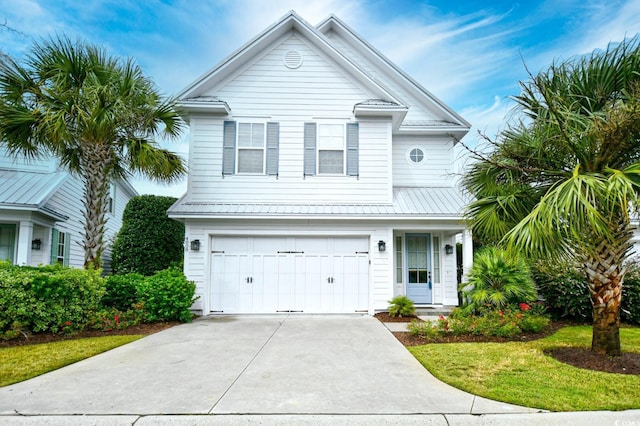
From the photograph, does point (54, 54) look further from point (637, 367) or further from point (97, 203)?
point (637, 367)

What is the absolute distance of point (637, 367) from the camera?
548 centimetres

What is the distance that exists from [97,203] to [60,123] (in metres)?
2.10

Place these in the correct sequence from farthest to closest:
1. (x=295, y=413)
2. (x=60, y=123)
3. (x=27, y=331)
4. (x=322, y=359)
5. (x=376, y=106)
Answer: (x=376, y=106) → (x=60, y=123) → (x=27, y=331) → (x=322, y=359) → (x=295, y=413)

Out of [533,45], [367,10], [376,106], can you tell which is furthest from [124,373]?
[533,45]

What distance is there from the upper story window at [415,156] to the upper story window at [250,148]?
448 centimetres

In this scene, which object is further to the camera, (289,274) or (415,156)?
(415,156)

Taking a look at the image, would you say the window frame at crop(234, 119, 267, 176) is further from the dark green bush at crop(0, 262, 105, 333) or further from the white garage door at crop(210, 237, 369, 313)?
the dark green bush at crop(0, 262, 105, 333)

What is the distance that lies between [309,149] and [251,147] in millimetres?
1712

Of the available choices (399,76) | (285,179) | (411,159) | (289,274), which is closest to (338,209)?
(285,179)

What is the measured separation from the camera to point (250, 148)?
11602 millimetres

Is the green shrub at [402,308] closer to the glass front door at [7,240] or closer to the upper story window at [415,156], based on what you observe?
the upper story window at [415,156]

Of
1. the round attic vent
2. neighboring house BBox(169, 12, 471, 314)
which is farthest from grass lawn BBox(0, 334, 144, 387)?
the round attic vent

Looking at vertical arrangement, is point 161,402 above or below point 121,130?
below

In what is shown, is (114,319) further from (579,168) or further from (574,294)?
(574,294)
